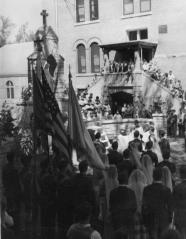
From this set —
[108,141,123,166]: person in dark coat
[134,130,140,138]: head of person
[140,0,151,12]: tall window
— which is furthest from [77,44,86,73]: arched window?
[108,141,123,166]: person in dark coat

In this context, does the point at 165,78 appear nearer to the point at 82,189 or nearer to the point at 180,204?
the point at 180,204

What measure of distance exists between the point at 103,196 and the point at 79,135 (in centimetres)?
126

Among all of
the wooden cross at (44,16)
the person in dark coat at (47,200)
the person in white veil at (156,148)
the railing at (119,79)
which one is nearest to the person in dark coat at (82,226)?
the person in dark coat at (47,200)

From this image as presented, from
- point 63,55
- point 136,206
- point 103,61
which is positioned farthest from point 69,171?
point 103,61

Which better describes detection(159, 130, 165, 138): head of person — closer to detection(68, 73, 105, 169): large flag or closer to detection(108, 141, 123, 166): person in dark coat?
detection(108, 141, 123, 166): person in dark coat

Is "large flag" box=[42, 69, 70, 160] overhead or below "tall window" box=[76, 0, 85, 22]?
below

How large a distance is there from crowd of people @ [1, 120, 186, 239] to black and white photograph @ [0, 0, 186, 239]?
2cm

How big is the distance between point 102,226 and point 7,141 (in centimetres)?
271

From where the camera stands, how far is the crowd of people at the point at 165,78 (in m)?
8.12

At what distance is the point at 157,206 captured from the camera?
491cm

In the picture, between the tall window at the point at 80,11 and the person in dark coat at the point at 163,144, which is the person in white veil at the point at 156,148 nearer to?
the person in dark coat at the point at 163,144

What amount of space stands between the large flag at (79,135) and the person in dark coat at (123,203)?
1.33m

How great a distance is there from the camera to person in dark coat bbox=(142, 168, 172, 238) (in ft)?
16.0

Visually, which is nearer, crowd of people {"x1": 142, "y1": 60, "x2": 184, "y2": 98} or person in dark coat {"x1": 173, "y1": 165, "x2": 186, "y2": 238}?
person in dark coat {"x1": 173, "y1": 165, "x2": 186, "y2": 238}
